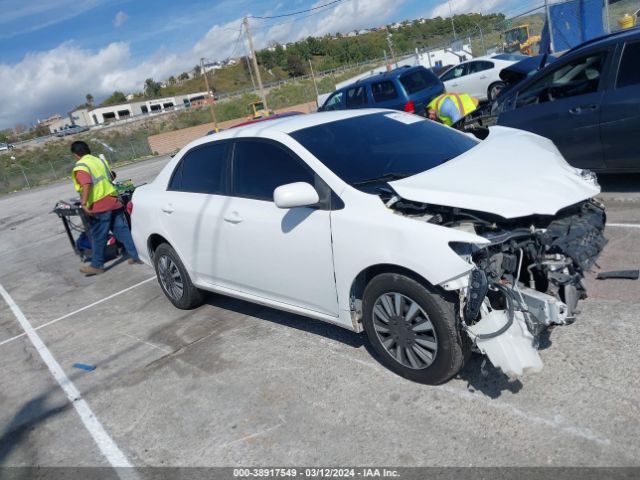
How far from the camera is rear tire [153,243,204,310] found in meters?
5.58

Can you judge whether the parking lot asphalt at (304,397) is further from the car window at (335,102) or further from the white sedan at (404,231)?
the car window at (335,102)

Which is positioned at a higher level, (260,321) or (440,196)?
(440,196)

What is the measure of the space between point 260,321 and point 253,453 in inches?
78.5

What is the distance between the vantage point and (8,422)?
426 centimetres

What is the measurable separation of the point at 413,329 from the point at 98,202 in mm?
5849

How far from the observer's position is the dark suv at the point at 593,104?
589 cm

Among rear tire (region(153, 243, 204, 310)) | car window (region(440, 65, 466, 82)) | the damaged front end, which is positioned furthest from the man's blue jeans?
car window (region(440, 65, 466, 82))

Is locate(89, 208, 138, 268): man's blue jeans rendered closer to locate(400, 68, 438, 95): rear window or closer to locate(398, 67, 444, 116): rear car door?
locate(398, 67, 444, 116): rear car door

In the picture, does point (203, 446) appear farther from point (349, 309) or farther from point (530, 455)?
point (530, 455)

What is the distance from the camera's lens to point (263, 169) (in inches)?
175

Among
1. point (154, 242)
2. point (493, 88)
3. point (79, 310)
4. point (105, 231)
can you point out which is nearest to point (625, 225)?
point (154, 242)

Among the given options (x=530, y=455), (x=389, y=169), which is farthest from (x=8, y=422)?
(x=530, y=455)

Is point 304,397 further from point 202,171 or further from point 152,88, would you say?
point 152,88

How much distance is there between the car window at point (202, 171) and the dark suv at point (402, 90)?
29.1 feet
